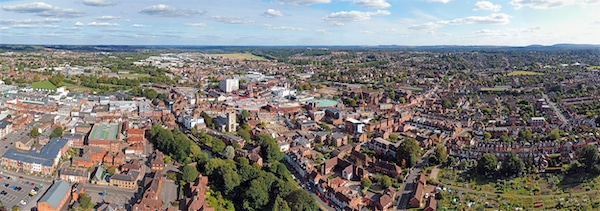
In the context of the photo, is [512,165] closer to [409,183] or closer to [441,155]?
[441,155]

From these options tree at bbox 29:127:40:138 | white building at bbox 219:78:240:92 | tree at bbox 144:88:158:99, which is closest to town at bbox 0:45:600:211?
tree at bbox 29:127:40:138

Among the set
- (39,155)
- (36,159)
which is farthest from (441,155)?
(39,155)

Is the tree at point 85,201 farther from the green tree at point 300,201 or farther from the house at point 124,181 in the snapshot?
the green tree at point 300,201

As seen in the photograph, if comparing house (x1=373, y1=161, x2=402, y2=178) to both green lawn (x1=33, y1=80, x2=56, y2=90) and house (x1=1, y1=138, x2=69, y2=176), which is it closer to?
house (x1=1, y1=138, x2=69, y2=176)

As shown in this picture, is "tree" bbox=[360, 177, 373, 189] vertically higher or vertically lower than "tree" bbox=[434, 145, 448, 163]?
lower

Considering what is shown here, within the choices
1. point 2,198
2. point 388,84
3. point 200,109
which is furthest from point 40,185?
point 388,84

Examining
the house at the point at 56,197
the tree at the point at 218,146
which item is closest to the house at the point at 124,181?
the house at the point at 56,197
